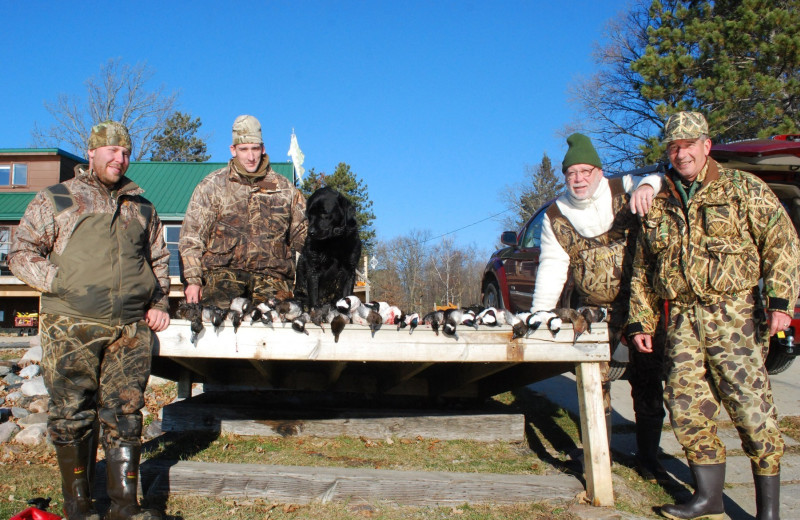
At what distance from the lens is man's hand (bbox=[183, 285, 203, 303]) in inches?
162

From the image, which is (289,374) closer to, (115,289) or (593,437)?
(115,289)

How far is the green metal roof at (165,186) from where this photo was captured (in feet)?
65.9

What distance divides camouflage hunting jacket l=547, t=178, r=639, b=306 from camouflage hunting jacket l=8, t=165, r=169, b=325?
2.63 metres

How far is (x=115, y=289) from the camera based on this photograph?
330 centimetres

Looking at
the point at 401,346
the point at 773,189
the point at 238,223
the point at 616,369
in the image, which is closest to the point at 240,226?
the point at 238,223

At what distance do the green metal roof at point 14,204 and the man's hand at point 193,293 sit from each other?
61.6 ft

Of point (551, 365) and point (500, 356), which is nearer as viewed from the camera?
point (500, 356)

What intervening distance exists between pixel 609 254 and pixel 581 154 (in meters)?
0.66

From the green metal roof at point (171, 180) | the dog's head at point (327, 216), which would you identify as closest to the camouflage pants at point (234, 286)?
the dog's head at point (327, 216)

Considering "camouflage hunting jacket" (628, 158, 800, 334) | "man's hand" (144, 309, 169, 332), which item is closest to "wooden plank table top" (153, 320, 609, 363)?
"man's hand" (144, 309, 169, 332)

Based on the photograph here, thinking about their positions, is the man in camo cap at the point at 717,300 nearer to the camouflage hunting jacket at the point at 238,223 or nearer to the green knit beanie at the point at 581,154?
the green knit beanie at the point at 581,154

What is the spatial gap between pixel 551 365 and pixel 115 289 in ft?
9.45

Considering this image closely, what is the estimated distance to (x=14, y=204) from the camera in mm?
20672

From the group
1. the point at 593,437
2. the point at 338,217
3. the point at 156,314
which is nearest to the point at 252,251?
the point at 338,217
